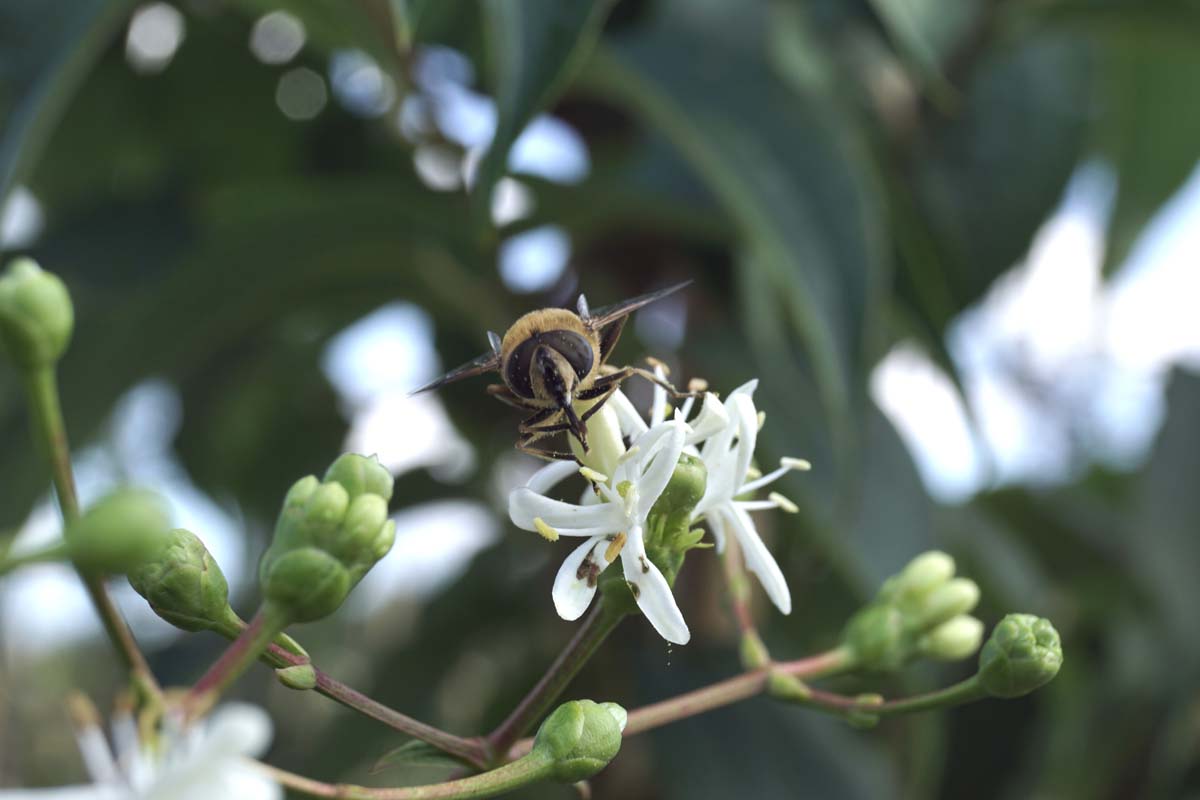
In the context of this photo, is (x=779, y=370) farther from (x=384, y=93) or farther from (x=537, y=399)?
(x=537, y=399)

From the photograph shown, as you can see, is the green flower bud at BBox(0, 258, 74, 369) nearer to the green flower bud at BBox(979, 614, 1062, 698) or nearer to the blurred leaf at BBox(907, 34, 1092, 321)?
the green flower bud at BBox(979, 614, 1062, 698)

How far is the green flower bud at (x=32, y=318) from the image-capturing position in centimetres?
36

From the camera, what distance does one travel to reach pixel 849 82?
1287mm

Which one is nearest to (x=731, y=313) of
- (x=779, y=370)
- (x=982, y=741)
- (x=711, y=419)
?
(x=779, y=370)

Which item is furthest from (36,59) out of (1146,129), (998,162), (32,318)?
(1146,129)

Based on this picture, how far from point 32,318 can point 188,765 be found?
17cm

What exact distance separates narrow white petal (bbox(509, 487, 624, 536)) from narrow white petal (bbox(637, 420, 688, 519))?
21mm

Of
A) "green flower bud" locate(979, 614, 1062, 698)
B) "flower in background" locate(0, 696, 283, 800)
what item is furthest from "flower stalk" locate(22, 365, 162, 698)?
"green flower bud" locate(979, 614, 1062, 698)

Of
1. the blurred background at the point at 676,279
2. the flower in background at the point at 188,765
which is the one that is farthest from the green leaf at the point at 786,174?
the flower in background at the point at 188,765

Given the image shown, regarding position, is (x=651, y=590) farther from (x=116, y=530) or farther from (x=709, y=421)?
(x=116, y=530)

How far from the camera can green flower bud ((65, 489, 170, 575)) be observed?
25 centimetres

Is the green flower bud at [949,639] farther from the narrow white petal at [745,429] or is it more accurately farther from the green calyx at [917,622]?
the narrow white petal at [745,429]

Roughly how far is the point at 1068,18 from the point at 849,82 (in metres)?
0.22

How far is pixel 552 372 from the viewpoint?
0.45 m
